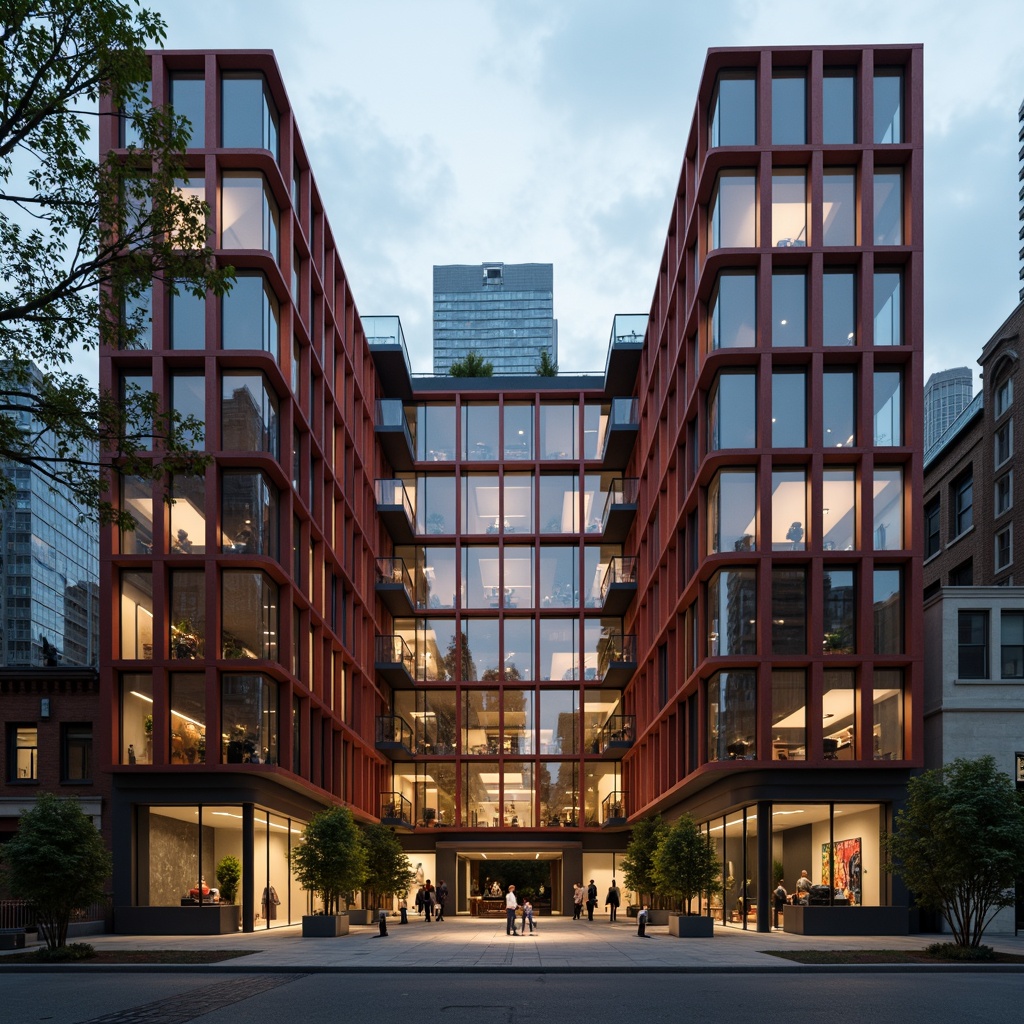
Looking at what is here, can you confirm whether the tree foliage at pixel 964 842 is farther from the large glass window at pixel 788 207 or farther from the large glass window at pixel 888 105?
the large glass window at pixel 888 105

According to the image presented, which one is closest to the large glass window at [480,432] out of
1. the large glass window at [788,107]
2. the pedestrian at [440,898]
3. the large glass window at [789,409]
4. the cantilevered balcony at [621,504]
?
the cantilevered balcony at [621,504]

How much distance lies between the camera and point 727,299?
37312mm

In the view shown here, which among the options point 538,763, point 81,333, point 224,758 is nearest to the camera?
point 81,333

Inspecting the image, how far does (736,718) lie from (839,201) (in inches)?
655

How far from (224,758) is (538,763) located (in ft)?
92.0

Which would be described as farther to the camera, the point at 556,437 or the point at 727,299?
the point at 556,437

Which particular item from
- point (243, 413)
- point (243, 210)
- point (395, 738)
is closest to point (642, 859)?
point (395, 738)

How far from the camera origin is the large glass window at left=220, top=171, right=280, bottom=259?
3600 centimetres

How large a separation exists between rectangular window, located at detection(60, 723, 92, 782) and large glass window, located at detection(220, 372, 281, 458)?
36.7 ft

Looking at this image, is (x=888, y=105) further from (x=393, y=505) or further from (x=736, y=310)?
(x=393, y=505)

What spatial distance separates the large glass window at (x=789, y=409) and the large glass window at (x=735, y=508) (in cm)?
144

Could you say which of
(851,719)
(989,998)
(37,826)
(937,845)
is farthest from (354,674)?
(989,998)

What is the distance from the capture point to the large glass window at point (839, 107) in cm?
3734

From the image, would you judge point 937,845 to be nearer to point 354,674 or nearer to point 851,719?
point 851,719
